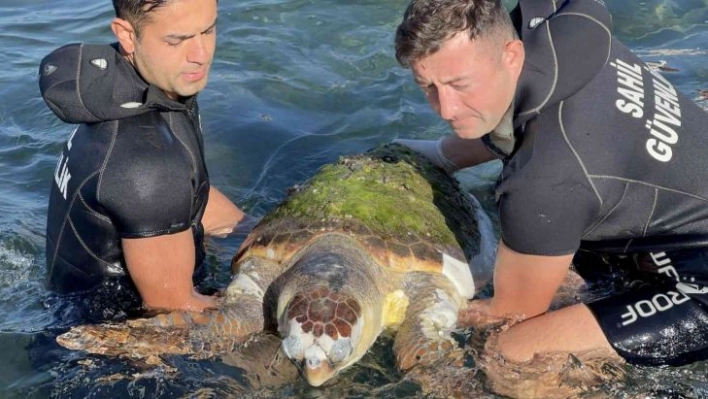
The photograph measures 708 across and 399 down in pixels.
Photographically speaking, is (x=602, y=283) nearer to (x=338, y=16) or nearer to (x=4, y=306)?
(x=4, y=306)

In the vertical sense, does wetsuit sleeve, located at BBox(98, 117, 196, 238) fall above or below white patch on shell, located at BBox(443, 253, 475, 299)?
above

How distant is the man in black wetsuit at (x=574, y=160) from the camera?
374 cm

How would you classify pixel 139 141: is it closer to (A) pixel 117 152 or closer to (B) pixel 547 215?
(A) pixel 117 152

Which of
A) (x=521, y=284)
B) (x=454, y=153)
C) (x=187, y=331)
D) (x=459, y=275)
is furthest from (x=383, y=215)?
(x=187, y=331)

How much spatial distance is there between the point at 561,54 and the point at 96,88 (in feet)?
7.58

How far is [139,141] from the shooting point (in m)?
3.99

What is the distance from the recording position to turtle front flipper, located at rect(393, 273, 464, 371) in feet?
14.3

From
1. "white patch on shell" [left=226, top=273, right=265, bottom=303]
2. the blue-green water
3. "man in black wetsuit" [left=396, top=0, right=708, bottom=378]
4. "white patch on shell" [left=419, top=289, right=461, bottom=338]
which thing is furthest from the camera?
"white patch on shell" [left=226, top=273, right=265, bottom=303]

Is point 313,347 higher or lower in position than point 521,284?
lower

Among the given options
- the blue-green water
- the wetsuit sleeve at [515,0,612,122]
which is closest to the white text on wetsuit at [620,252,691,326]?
the blue-green water

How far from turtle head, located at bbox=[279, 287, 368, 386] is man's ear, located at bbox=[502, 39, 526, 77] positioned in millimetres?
1439

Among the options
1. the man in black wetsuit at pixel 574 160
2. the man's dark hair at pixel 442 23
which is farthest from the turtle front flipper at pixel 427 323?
the man's dark hair at pixel 442 23

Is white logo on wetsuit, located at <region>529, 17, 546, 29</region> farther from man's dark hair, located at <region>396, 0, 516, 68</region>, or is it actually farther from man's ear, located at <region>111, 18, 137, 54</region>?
man's ear, located at <region>111, 18, 137, 54</region>

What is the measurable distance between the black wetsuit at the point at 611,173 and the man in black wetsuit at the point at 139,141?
161cm
